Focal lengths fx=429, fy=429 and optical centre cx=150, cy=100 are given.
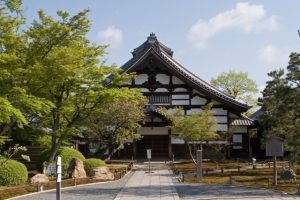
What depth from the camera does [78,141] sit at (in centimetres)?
4147

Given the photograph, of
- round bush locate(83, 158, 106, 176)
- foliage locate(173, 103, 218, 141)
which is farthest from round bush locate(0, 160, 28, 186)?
foliage locate(173, 103, 218, 141)

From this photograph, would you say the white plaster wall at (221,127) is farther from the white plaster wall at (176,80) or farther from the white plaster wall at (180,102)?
the white plaster wall at (176,80)

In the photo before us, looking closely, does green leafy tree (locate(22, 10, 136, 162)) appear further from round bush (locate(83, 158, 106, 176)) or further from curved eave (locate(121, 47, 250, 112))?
curved eave (locate(121, 47, 250, 112))

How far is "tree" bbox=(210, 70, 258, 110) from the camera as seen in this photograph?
71.6 m

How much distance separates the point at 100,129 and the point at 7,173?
44.1ft

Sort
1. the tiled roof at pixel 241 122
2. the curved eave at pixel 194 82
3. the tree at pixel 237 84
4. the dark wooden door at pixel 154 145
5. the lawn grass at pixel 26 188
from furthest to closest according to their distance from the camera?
1. the tree at pixel 237 84
2. the tiled roof at pixel 241 122
3. the dark wooden door at pixel 154 145
4. the curved eave at pixel 194 82
5. the lawn grass at pixel 26 188

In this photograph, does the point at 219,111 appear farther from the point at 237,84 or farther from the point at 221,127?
the point at 237,84

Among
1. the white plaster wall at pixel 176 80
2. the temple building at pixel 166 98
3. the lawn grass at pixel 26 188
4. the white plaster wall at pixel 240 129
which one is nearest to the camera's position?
the lawn grass at pixel 26 188

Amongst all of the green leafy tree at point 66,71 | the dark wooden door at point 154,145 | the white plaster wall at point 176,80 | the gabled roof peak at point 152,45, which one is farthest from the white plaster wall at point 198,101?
the green leafy tree at point 66,71

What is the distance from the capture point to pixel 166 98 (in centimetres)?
4303

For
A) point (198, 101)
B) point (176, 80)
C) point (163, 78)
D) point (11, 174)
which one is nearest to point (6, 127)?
point (11, 174)

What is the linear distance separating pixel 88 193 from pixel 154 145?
24.9 m

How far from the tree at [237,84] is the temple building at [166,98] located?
93.7ft

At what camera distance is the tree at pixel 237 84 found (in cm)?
7162
